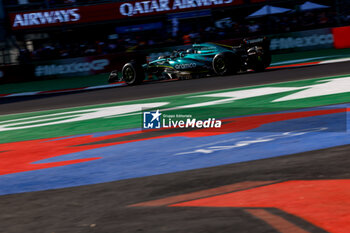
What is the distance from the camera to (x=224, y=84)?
42.6 ft

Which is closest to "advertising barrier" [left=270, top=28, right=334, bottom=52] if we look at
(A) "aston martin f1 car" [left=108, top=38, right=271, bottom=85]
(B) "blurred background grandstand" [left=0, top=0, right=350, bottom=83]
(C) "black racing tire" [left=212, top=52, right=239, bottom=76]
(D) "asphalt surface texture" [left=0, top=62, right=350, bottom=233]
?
(B) "blurred background grandstand" [left=0, top=0, right=350, bottom=83]

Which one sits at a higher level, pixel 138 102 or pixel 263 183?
pixel 263 183

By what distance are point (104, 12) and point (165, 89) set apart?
15.9m

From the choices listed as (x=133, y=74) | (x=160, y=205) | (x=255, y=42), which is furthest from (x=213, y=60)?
(x=160, y=205)

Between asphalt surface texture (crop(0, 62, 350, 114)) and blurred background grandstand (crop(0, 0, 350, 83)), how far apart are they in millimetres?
10858

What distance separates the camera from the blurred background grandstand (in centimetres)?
2650

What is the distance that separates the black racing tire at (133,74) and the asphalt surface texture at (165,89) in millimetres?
299

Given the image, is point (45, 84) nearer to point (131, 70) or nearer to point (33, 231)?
point (131, 70)

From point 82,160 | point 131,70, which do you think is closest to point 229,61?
point 131,70

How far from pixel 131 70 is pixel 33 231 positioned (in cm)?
1232

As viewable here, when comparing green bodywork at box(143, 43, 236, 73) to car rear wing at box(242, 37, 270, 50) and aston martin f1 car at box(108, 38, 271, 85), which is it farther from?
car rear wing at box(242, 37, 270, 50)

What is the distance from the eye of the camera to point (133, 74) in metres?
15.7

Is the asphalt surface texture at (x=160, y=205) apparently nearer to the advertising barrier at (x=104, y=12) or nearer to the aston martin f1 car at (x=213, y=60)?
the aston martin f1 car at (x=213, y=60)

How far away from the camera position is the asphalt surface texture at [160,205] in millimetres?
3410
